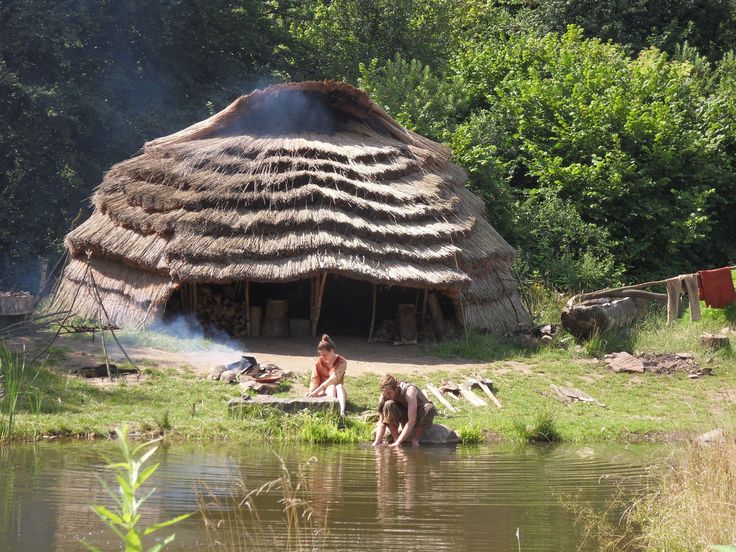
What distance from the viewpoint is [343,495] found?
8758mm

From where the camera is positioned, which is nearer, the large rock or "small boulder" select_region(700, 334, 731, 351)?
"small boulder" select_region(700, 334, 731, 351)

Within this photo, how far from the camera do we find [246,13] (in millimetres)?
29016

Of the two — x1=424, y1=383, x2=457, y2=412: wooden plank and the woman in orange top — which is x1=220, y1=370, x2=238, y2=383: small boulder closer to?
the woman in orange top

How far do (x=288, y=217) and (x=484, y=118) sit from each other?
861cm

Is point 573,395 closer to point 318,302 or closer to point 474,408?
point 474,408

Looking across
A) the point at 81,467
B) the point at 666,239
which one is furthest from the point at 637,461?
the point at 666,239

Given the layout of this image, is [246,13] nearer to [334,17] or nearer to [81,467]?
[334,17]

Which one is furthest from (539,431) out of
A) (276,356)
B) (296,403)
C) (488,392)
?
(276,356)

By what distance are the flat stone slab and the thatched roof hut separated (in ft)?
14.1

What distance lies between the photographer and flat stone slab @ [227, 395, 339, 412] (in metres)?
12.6

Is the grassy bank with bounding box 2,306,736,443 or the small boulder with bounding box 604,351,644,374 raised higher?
the small boulder with bounding box 604,351,644,374

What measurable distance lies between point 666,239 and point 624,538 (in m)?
17.0

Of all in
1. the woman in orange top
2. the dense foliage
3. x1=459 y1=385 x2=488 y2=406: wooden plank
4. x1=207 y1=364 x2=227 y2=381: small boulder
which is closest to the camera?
the woman in orange top

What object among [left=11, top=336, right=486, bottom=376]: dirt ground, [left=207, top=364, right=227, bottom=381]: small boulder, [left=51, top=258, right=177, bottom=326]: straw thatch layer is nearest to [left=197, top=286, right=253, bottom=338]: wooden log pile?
[left=11, top=336, right=486, bottom=376]: dirt ground
